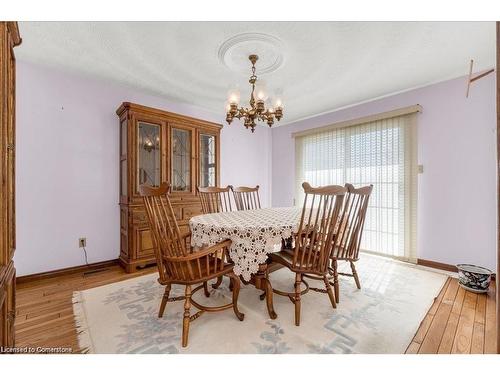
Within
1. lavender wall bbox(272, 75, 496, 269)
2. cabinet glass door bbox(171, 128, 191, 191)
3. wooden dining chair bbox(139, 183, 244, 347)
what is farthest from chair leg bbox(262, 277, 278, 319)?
lavender wall bbox(272, 75, 496, 269)

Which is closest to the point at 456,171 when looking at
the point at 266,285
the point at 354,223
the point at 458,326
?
the point at 354,223

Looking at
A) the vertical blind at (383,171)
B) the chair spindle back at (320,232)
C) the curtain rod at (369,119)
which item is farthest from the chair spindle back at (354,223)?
the curtain rod at (369,119)

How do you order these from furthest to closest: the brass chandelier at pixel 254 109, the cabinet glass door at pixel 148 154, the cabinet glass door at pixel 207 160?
the cabinet glass door at pixel 207 160, the cabinet glass door at pixel 148 154, the brass chandelier at pixel 254 109

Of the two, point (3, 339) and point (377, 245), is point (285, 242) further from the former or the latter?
point (3, 339)

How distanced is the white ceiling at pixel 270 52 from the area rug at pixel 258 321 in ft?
6.55

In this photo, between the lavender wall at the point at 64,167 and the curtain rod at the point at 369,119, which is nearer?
the lavender wall at the point at 64,167

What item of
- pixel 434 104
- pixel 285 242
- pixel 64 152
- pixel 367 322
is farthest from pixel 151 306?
pixel 434 104

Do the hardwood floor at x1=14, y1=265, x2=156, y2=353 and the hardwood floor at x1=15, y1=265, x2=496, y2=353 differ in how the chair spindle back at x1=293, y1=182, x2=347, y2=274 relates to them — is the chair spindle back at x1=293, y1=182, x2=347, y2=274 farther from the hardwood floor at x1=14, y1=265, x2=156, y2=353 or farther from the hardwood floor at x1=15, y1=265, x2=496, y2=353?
the hardwood floor at x1=14, y1=265, x2=156, y2=353

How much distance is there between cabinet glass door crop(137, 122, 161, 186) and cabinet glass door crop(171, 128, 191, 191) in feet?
0.71

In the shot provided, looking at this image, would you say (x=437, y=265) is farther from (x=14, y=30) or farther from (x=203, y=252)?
(x=14, y=30)

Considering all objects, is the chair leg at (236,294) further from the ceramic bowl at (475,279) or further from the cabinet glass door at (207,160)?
the ceramic bowl at (475,279)

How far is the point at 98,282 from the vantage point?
2.38 meters

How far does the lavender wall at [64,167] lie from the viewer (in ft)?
7.91

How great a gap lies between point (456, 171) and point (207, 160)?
3.26 metres
